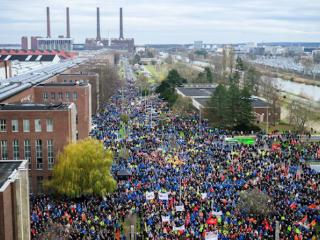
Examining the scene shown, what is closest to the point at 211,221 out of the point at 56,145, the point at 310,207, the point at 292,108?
the point at 310,207

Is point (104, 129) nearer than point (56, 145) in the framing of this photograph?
No

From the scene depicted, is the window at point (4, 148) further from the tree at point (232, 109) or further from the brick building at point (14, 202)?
the tree at point (232, 109)

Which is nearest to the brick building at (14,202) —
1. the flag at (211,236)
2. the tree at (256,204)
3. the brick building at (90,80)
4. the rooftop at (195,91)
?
the flag at (211,236)

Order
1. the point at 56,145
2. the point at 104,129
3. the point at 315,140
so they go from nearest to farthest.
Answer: the point at 56,145
the point at 315,140
the point at 104,129

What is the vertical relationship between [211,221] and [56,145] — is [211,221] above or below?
below

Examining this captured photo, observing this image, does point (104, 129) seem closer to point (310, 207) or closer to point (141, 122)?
point (141, 122)

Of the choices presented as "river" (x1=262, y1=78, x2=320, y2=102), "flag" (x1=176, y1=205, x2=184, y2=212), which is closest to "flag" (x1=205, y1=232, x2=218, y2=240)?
"flag" (x1=176, y1=205, x2=184, y2=212)

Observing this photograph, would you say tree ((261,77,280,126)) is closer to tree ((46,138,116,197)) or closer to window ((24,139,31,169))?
tree ((46,138,116,197))

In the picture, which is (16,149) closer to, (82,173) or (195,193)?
(82,173)
